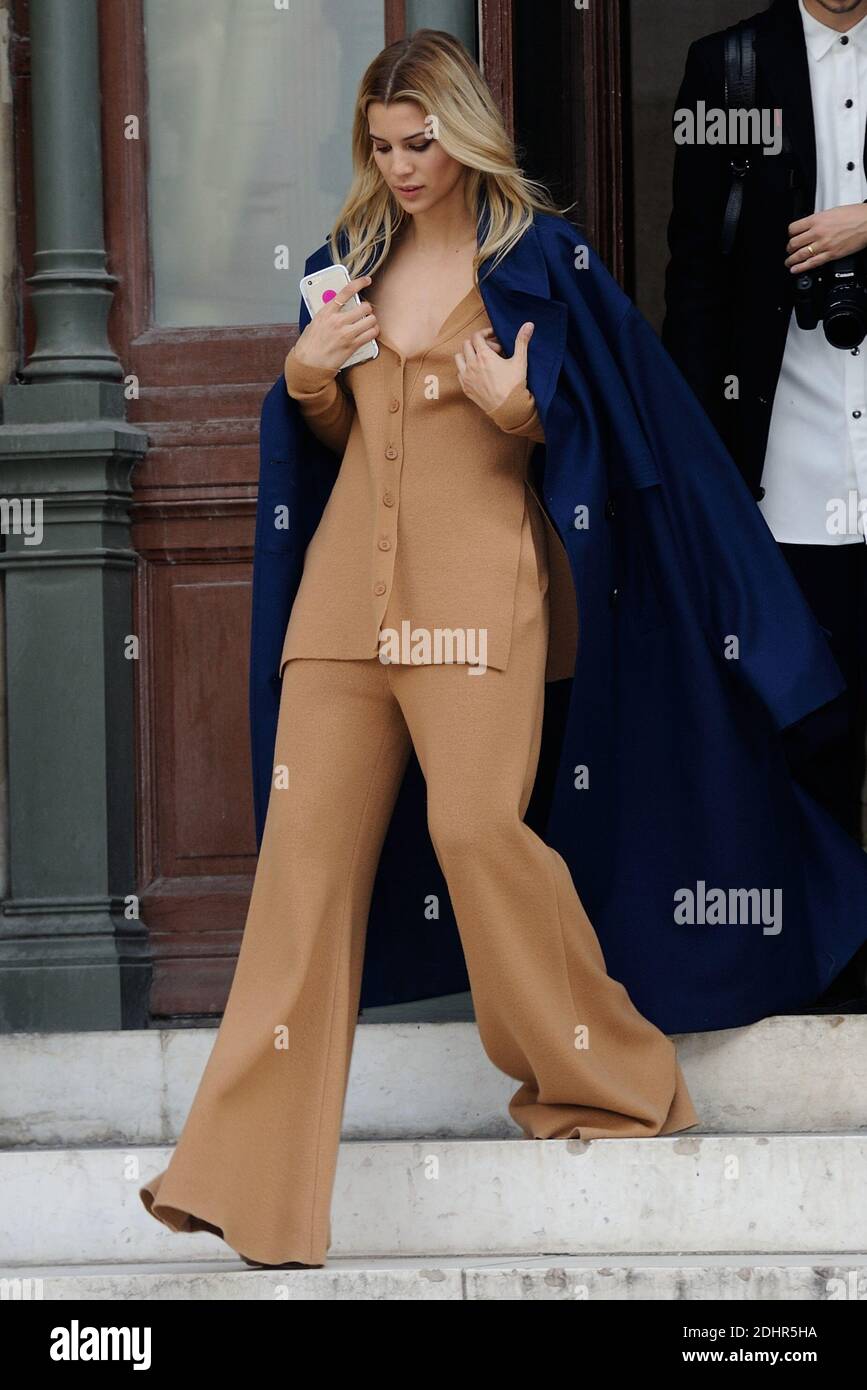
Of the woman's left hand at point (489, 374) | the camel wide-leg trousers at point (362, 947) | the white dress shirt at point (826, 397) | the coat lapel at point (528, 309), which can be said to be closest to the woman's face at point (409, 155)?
the coat lapel at point (528, 309)

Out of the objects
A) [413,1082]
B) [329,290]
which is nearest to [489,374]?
[329,290]

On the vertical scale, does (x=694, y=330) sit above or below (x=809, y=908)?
above

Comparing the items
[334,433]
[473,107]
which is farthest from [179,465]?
[473,107]

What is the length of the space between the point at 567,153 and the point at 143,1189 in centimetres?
283

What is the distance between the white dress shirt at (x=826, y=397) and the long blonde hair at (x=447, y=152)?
2.19ft

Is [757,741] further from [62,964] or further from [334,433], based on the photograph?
[62,964]

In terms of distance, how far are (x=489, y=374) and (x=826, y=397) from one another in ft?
3.10

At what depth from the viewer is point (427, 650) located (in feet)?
13.5

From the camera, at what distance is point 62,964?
5.14 metres

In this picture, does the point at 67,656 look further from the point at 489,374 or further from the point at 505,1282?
the point at 505,1282

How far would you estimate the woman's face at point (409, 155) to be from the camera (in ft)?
13.6

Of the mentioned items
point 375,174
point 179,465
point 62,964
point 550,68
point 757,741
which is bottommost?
point 62,964

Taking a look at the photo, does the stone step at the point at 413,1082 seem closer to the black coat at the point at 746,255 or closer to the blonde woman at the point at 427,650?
the blonde woman at the point at 427,650
